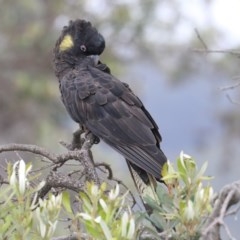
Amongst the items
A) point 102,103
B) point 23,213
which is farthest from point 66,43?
point 23,213

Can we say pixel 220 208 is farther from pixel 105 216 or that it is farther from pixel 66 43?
pixel 66 43

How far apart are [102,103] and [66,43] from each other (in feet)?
2.07

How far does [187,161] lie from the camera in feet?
6.60

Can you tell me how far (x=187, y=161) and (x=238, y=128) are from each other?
450 inches

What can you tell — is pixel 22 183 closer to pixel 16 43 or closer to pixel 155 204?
pixel 155 204

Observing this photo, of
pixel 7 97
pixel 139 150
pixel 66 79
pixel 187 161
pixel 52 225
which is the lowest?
pixel 52 225

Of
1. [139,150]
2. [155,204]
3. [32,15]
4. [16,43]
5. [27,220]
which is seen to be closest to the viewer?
[27,220]

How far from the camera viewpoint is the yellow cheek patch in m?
4.32

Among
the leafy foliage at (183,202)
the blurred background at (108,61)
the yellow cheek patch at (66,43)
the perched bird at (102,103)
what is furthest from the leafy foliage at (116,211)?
the blurred background at (108,61)

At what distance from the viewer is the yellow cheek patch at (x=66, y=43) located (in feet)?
14.2

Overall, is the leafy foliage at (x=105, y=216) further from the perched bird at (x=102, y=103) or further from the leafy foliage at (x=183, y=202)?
the perched bird at (x=102, y=103)

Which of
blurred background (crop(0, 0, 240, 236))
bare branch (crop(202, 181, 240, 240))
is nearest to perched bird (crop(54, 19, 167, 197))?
bare branch (crop(202, 181, 240, 240))

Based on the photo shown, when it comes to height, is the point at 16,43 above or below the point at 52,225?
above

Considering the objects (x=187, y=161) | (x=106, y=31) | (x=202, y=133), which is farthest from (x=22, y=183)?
(x=202, y=133)
